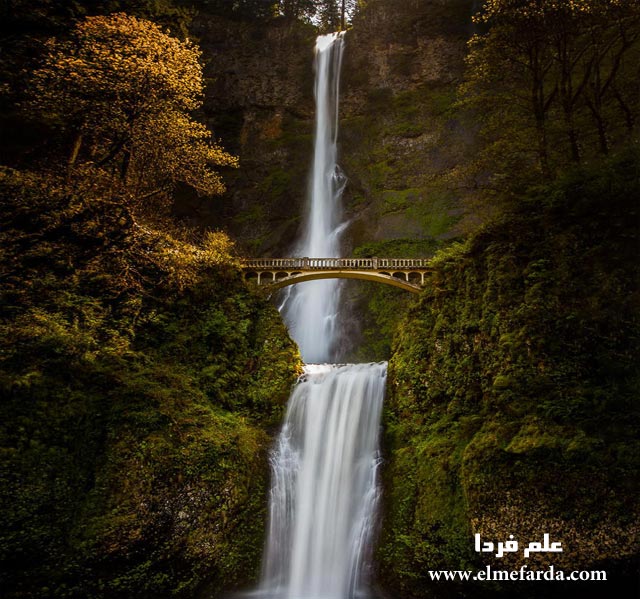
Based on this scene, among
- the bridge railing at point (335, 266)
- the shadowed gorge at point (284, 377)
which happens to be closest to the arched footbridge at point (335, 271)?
the bridge railing at point (335, 266)

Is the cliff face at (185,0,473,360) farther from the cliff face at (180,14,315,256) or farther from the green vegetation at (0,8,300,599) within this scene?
the green vegetation at (0,8,300,599)

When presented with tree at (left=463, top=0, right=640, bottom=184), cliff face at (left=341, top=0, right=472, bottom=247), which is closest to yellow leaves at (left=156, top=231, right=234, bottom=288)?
tree at (left=463, top=0, right=640, bottom=184)

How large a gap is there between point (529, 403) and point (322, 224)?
22934 millimetres

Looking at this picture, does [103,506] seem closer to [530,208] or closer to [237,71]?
[530,208]

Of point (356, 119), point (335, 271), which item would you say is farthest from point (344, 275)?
point (356, 119)

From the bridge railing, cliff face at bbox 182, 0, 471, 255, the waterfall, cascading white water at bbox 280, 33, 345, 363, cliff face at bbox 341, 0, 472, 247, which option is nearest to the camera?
the waterfall

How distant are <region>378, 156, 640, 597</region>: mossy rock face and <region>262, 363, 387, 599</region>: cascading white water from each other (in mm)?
705

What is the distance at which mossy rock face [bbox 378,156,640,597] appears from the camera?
8.14m

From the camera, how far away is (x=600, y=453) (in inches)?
322

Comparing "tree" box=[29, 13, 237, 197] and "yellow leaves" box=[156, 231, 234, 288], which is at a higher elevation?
"tree" box=[29, 13, 237, 197]

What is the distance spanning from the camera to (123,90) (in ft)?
43.8

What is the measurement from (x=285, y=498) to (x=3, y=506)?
6.30 m

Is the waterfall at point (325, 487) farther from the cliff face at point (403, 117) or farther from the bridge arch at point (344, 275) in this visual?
the cliff face at point (403, 117)

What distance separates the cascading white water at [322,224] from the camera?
27.1 metres
